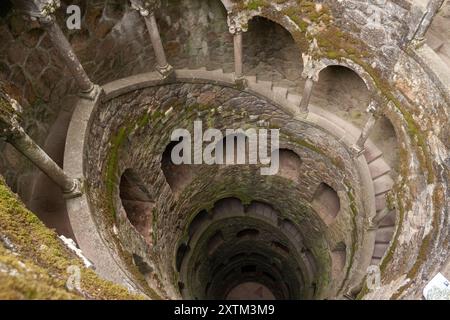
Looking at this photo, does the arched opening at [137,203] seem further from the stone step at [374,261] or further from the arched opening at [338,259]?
the arched opening at [338,259]

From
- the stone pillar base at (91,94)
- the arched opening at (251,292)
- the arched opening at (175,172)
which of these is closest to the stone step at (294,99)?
the arched opening at (175,172)

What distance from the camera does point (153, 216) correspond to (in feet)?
39.6

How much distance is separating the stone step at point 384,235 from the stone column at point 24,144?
8921 mm

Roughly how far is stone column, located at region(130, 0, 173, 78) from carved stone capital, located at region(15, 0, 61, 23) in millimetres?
2229

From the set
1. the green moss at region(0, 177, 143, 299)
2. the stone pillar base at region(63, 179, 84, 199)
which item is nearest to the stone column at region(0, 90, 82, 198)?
the stone pillar base at region(63, 179, 84, 199)

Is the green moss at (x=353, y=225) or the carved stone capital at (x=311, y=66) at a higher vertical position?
the carved stone capital at (x=311, y=66)

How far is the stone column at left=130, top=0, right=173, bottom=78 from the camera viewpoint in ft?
30.3

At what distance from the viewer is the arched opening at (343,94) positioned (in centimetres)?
1229

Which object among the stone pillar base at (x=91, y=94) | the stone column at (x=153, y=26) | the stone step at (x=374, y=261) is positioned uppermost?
the stone column at (x=153, y=26)

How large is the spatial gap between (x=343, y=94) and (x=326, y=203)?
4456 millimetres

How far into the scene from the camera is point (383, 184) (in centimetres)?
1248

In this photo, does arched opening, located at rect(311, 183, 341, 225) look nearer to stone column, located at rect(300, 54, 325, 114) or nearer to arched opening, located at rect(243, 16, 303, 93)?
arched opening, located at rect(243, 16, 303, 93)
